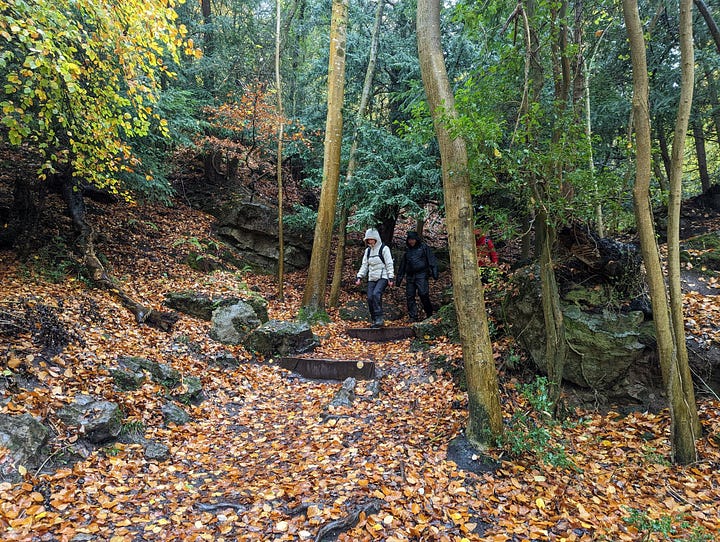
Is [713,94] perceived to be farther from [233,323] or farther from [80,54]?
[80,54]

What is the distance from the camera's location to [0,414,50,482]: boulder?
124 inches

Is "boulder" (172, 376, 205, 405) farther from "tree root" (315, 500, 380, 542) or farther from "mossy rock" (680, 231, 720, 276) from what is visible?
"mossy rock" (680, 231, 720, 276)

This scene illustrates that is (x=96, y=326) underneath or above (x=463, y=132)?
underneath

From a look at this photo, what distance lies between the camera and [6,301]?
5316 mm

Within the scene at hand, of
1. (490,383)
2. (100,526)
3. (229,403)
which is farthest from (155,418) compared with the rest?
(490,383)

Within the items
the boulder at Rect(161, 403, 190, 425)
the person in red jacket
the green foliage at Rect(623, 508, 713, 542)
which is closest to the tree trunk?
the green foliage at Rect(623, 508, 713, 542)

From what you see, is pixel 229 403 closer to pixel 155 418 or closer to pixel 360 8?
pixel 155 418

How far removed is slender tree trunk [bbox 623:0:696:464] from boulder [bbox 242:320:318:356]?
18.2 feet

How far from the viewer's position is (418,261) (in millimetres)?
8547

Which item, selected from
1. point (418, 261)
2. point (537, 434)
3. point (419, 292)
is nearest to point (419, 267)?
point (418, 261)

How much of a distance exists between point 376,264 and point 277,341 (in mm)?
2750

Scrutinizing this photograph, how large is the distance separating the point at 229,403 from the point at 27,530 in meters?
2.98

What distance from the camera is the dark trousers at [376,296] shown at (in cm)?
855

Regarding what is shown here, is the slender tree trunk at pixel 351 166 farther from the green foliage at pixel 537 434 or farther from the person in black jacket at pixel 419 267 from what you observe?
the green foliage at pixel 537 434
